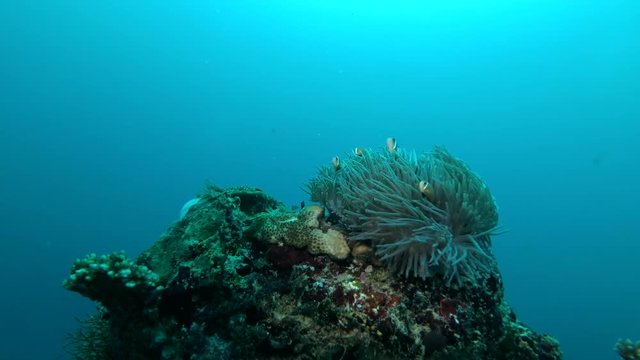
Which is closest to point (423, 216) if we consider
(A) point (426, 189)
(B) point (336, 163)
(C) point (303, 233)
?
→ (A) point (426, 189)

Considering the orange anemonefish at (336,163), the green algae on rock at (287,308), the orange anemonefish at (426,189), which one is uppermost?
the orange anemonefish at (336,163)

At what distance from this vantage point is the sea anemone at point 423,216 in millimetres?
3992

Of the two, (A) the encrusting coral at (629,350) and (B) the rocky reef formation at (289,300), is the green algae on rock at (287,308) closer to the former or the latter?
(B) the rocky reef formation at (289,300)

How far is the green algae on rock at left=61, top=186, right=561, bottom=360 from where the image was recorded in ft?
11.8

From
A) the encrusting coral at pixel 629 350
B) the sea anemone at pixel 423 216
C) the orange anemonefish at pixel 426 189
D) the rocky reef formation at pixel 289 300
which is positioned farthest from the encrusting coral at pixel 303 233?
the encrusting coral at pixel 629 350

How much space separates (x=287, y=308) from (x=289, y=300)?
9 centimetres

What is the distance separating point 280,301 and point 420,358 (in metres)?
1.40

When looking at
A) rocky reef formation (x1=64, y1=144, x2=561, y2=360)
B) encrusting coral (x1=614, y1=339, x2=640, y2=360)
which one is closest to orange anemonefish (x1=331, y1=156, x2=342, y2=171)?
rocky reef formation (x1=64, y1=144, x2=561, y2=360)

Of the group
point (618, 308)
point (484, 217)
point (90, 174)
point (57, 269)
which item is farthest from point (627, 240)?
point (90, 174)

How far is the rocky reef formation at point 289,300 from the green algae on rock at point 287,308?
0.01 m

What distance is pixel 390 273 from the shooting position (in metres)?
4.21

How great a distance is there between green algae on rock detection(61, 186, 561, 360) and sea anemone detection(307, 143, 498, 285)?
0.72 ft

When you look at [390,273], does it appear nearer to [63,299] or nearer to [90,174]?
[63,299]

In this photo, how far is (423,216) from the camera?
3.99 m
